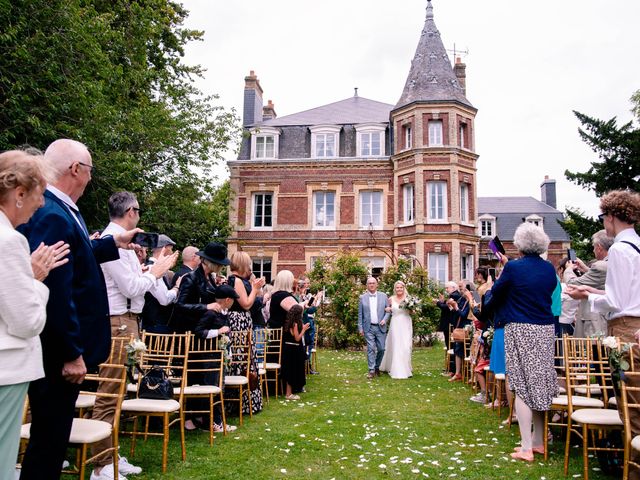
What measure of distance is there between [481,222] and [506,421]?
2970 centimetres

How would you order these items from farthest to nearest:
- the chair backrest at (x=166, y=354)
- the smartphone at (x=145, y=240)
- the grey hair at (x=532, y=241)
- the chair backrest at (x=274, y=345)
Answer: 1. the chair backrest at (x=274, y=345)
2. the chair backrest at (x=166, y=354)
3. the grey hair at (x=532, y=241)
4. the smartphone at (x=145, y=240)

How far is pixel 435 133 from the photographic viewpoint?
24.7 metres

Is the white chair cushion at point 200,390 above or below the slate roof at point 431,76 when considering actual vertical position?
below

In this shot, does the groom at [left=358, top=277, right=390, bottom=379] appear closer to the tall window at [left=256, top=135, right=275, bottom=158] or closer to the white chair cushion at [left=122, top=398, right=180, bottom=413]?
the white chair cushion at [left=122, top=398, right=180, bottom=413]

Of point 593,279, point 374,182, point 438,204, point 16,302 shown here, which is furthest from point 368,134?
point 16,302

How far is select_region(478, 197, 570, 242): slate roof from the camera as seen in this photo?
112ft

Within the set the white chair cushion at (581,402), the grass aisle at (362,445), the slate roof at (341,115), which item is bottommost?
the grass aisle at (362,445)

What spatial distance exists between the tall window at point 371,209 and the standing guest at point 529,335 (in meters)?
21.0

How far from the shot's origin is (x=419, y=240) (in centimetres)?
2417

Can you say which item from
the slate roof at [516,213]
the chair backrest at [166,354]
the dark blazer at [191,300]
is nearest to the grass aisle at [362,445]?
the chair backrest at [166,354]

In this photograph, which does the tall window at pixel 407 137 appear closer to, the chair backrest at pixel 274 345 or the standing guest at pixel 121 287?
the chair backrest at pixel 274 345

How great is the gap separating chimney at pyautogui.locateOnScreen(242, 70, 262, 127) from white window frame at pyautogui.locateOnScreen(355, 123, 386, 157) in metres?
6.36

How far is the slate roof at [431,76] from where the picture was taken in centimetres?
2484

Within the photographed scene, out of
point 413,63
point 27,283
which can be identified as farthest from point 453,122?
point 27,283
